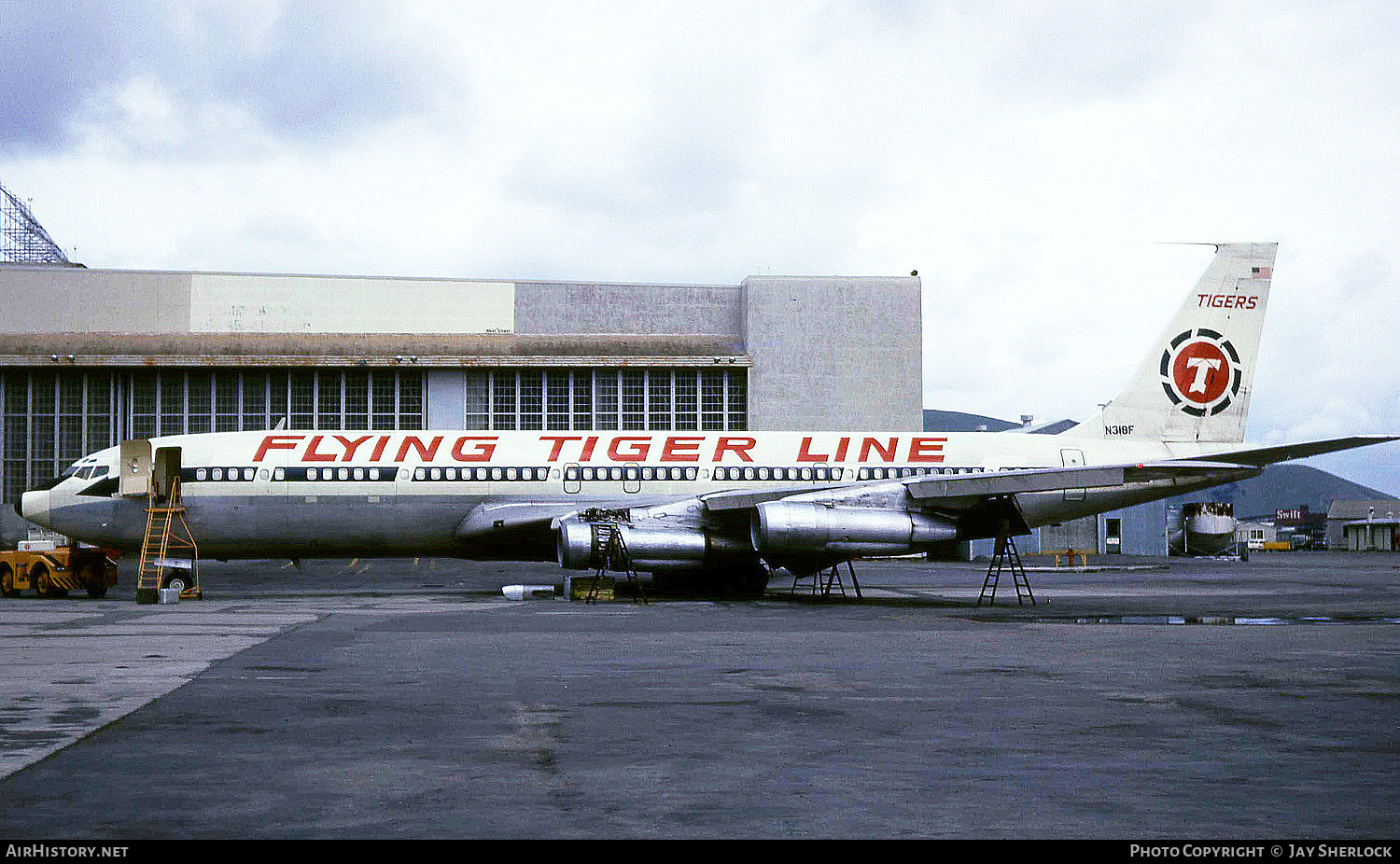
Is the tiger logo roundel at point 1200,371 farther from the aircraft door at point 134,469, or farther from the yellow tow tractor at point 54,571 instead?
the yellow tow tractor at point 54,571

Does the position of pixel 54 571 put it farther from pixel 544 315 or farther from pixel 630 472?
pixel 544 315

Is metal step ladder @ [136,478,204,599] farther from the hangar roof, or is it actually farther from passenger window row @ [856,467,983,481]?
the hangar roof

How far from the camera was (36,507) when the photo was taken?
97.1 ft

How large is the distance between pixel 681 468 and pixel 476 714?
20500mm

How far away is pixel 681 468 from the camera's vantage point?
30859 mm

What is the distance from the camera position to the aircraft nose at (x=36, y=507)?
29.5 meters

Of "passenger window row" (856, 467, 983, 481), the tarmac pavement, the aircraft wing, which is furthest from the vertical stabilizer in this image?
the aircraft wing

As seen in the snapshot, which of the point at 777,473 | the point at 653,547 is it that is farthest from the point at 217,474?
the point at 777,473

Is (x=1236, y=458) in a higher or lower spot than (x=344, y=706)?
higher

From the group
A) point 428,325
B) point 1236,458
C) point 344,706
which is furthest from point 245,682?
point 428,325

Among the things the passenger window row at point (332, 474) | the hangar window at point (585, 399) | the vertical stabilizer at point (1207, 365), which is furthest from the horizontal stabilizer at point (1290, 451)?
the hangar window at point (585, 399)

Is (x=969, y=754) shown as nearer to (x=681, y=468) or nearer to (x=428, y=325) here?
(x=681, y=468)

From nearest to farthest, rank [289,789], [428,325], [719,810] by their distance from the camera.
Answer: [719,810] < [289,789] < [428,325]

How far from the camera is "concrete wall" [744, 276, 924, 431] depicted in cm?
5812
